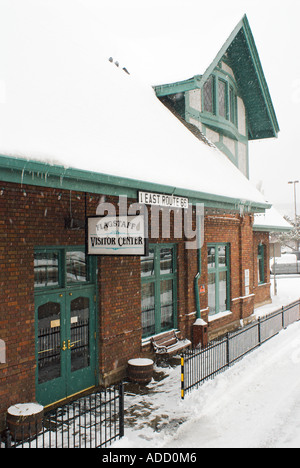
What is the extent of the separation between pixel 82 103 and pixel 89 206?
2.04 m

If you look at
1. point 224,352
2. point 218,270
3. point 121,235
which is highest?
point 121,235

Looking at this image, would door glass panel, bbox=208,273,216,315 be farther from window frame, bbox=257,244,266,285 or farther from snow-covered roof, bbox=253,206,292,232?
window frame, bbox=257,244,266,285

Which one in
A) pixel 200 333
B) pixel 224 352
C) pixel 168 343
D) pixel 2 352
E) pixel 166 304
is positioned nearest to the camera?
pixel 2 352

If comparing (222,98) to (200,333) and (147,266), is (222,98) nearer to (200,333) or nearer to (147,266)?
(147,266)

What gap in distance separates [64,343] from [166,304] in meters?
3.93

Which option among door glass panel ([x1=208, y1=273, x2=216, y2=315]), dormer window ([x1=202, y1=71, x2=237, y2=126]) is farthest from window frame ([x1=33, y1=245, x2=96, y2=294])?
dormer window ([x1=202, y1=71, x2=237, y2=126])

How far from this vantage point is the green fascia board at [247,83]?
12.9 m

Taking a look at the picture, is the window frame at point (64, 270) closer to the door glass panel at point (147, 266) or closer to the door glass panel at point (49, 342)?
the door glass panel at point (49, 342)

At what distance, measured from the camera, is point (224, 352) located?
1114cm

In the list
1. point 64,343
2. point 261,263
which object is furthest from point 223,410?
point 261,263

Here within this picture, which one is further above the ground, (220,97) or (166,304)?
(220,97)

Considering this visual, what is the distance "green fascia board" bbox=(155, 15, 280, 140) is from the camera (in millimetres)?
12852

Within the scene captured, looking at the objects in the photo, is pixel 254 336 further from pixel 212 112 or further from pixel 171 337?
pixel 212 112

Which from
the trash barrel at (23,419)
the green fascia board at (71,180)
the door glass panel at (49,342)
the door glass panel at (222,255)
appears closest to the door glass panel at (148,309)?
the door glass panel at (49,342)
